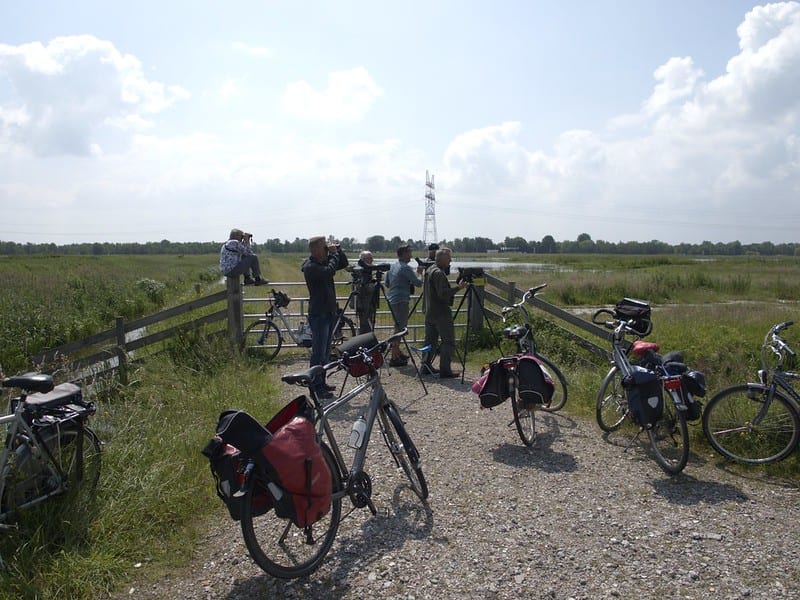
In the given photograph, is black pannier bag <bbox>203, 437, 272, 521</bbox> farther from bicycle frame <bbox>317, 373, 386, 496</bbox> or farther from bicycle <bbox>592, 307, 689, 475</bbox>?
bicycle <bbox>592, 307, 689, 475</bbox>

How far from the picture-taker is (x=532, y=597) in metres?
3.16

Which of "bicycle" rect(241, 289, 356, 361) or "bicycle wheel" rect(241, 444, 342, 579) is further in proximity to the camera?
"bicycle" rect(241, 289, 356, 361)

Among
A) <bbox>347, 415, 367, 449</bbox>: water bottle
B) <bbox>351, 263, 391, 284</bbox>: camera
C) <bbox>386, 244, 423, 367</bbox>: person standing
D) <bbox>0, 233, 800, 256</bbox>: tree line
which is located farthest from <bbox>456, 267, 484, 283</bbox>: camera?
<bbox>0, 233, 800, 256</bbox>: tree line

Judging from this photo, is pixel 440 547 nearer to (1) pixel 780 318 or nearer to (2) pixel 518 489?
(2) pixel 518 489

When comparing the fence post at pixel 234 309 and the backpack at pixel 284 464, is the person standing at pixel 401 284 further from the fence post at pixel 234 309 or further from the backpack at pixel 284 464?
the backpack at pixel 284 464

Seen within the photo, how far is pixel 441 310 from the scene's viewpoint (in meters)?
8.00

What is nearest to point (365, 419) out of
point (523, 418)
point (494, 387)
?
point (494, 387)

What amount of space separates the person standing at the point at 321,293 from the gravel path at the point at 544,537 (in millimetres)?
1958

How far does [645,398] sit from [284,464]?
3415 mm

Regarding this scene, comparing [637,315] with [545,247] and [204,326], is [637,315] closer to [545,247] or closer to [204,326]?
[204,326]

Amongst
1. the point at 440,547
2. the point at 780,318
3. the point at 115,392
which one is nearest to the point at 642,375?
the point at 440,547

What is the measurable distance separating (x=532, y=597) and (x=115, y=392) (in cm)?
579

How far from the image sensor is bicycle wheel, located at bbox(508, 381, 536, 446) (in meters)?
5.47

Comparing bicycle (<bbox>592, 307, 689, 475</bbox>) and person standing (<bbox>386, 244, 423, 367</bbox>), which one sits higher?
person standing (<bbox>386, 244, 423, 367</bbox>)
